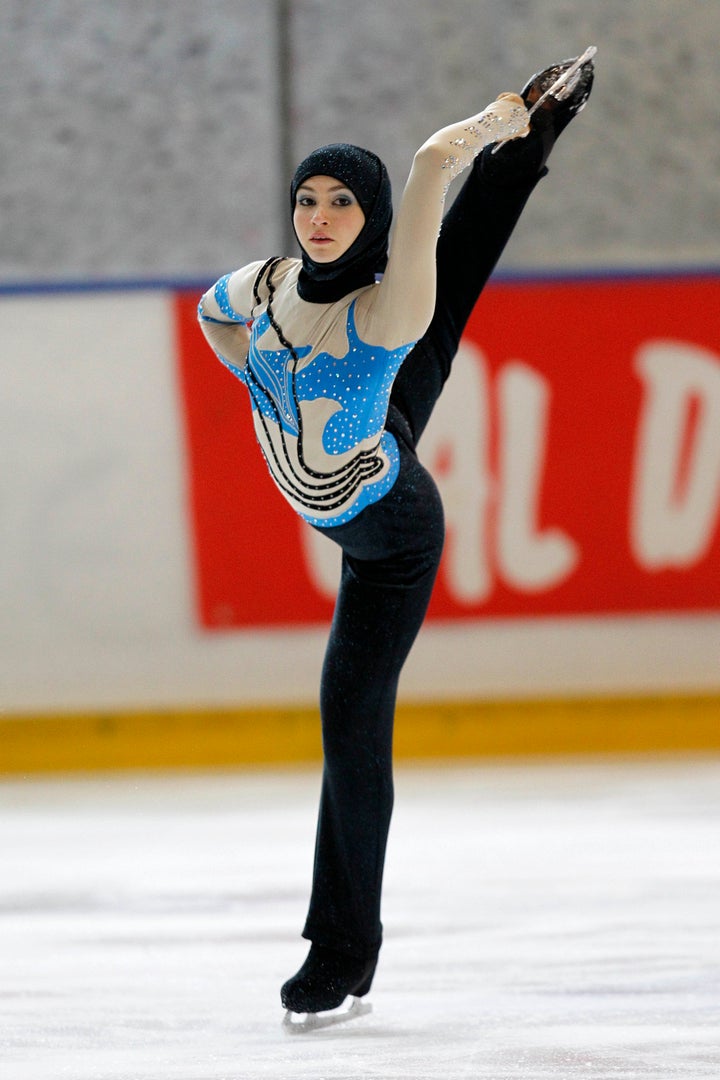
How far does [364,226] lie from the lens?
180 cm

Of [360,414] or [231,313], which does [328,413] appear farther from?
[231,313]

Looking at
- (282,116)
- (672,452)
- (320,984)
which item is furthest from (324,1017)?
(282,116)

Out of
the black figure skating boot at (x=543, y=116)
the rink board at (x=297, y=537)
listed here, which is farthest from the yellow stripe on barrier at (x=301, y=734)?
the black figure skating boot at (x=543, y=116)

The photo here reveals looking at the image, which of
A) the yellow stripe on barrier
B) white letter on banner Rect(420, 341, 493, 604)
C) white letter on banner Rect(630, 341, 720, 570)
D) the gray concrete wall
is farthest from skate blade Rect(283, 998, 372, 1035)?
the gray concrete wall

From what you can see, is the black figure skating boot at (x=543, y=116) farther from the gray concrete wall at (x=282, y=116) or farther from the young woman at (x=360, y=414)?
the gray concrete wall at (x=282, y=116)

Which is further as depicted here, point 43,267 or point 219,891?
point 43,267

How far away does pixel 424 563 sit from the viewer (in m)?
1.92

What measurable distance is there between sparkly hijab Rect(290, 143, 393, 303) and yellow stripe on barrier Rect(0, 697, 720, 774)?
2.45 metres

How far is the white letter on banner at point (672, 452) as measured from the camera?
4230 millimetres

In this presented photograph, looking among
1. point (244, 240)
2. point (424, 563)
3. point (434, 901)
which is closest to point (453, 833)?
point (434, 901)

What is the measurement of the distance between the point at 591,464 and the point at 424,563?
7.84 ft

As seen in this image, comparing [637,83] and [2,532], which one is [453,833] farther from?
[637,83]

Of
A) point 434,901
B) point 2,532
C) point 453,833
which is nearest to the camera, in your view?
point 434,901

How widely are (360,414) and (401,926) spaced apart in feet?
3.62
